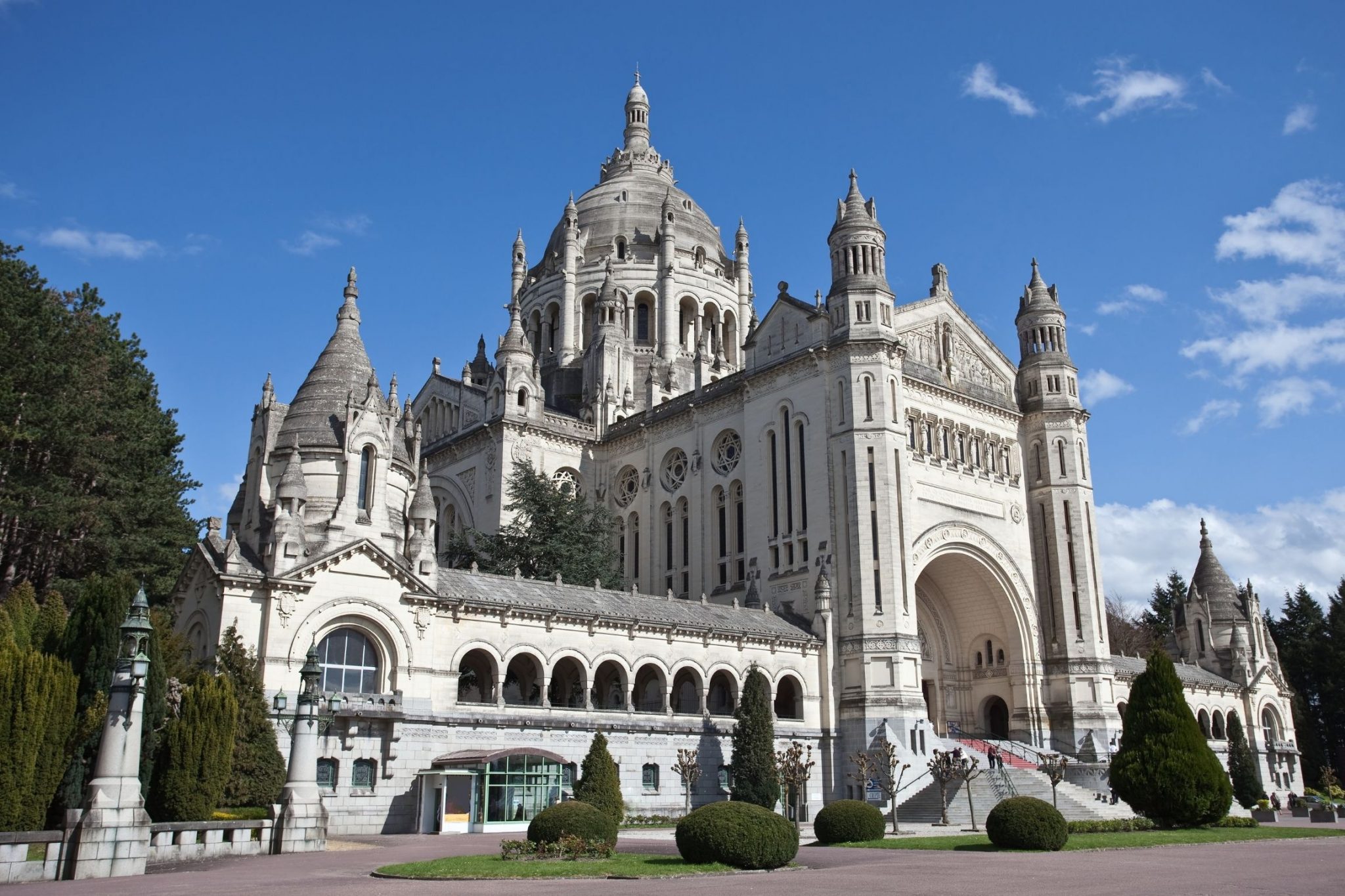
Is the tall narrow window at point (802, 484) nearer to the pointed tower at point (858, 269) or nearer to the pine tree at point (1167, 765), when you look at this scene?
the pointed tower at point (858, 269)

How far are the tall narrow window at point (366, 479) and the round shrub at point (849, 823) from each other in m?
18.1

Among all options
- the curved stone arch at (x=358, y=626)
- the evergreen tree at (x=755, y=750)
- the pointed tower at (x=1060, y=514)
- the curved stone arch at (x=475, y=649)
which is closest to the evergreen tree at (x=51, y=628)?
the curved stone arch at (x=358, y=626)

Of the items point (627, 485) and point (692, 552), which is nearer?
point (692, 552)

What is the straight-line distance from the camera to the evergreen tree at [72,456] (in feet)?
138

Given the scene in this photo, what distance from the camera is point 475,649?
1527 inches

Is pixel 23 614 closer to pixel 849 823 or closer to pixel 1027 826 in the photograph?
pixel 849 823

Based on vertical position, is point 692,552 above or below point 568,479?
below

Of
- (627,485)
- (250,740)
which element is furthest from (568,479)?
(250,740)

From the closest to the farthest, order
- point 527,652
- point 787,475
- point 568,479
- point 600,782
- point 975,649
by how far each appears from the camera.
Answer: point 600,782
point 527,652
point 787,475
point 975,649
point 568,479

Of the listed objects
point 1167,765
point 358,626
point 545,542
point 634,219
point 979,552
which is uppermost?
point 634,219

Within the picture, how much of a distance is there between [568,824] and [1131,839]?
16.3m

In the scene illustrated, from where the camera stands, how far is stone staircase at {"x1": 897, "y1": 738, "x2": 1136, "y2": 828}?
135 ft

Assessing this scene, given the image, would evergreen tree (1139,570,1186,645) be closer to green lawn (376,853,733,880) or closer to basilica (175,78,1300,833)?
basilica (175,78,1300,833)

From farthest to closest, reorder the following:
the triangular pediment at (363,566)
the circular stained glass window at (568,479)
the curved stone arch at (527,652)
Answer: the circular stained glass window at (568,479) < the curved stone arch at (527,652) < the triangular pediment at (363,566)
